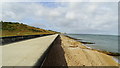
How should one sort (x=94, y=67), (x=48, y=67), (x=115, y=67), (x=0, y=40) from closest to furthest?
(x=48, y=67), (x=94, y=67), (x=115, y=67), (x=0, y=40)

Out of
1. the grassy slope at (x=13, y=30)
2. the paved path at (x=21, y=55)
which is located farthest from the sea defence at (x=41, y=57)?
the grassy slope at (x=13, y=30)

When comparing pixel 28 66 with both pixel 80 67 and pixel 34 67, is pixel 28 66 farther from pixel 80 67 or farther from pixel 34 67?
pixel 80 67

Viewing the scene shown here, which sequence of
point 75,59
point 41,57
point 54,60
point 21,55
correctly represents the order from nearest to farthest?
point 41,57 → point 21,55 → point 54,60 → point 75,59

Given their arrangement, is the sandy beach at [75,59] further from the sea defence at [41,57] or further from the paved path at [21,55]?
the paved path at [21,55]

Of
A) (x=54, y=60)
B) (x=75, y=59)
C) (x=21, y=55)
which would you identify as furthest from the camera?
(x=75, y=59)

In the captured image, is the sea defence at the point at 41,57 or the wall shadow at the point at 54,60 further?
the wall shadow at the point at 54,60

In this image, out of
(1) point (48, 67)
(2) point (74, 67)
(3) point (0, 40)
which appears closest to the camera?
(1) point (48, 67)

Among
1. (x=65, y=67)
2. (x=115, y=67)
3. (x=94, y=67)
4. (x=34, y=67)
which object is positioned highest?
(x=34, y=67)

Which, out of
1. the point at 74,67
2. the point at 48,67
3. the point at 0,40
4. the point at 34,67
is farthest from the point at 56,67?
the point at 0,40

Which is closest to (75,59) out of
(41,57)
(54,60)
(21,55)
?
(54,60)

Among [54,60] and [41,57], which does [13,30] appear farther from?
[41,57]

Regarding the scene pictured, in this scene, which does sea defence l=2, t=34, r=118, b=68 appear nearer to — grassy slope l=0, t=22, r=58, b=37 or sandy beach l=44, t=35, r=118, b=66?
sandy beach l=44, t=35, r=118, b=66

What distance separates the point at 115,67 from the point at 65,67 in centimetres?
694

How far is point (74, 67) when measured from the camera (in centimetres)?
938
